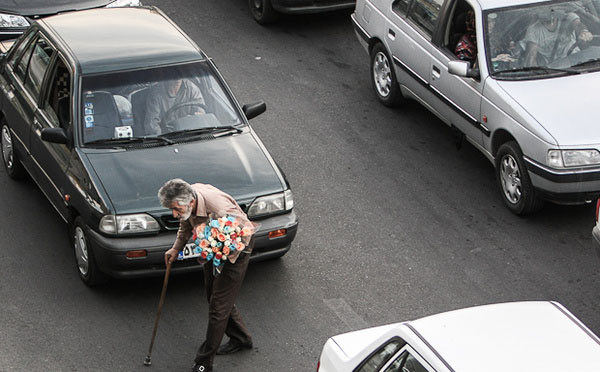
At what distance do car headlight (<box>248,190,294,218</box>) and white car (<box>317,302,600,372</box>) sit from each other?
8.02 feet

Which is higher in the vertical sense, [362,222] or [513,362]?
[513,362]

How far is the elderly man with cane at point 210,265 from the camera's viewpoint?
23.6 ft

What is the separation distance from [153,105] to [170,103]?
15 centimetres

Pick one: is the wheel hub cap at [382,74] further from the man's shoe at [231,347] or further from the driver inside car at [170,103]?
the man's shoe at [231,347]

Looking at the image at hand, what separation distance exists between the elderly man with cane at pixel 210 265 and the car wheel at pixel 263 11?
23.9 feet

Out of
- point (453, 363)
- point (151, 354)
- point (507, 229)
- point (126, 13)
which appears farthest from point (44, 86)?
point (453, 363)

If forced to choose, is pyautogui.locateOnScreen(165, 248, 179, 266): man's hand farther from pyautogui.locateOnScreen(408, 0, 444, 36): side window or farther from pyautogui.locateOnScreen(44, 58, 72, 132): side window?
pyautogui.locateOnScreen(408, 0, 444, 36): side window

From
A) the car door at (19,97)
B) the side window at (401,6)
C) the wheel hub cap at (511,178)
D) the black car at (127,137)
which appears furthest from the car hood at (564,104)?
the car door at (19,97)

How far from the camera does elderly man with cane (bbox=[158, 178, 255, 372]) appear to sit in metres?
7.19

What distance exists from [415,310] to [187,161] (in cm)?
218


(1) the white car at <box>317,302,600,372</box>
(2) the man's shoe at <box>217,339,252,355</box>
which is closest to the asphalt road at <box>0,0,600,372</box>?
(2) the man's shoe at <box>217,339,252,355</box>

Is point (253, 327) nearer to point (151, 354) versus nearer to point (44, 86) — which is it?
point (151, 354)

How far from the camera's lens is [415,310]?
336 inches

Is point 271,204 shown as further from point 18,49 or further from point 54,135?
point 18,49
